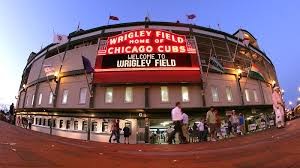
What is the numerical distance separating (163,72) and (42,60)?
2023 cm

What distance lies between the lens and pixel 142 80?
24.7 metres

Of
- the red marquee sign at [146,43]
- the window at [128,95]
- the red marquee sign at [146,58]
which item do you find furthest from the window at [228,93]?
the window at [128,95]

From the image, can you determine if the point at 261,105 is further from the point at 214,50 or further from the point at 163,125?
the point at 163,125

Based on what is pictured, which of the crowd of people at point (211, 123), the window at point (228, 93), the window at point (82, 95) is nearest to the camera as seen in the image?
the crowd of people at point (211, 123)

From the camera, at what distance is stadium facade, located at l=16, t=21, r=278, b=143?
24953mm

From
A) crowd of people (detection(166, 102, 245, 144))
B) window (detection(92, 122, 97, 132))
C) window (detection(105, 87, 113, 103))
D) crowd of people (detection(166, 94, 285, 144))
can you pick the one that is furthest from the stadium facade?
crowd of people (detection(166, 94, 285, 144))

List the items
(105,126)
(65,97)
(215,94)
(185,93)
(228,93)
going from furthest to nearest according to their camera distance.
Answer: (65,97) < (228,93) < (215,94) < (185,93) < (105,126)

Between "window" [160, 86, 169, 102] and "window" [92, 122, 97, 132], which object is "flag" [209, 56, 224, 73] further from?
"window" [92, 122, 97, 132]

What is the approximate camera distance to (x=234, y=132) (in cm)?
1695

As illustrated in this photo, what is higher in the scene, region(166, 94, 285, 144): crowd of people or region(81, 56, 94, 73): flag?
region(81, 56, 94, 73): flag

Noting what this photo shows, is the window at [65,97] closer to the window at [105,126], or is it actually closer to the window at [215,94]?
the window at [105,126]

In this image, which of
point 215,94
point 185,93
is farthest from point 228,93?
point 185,93

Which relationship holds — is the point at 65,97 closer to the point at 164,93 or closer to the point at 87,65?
the point at 87,65

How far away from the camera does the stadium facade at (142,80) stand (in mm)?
24953
